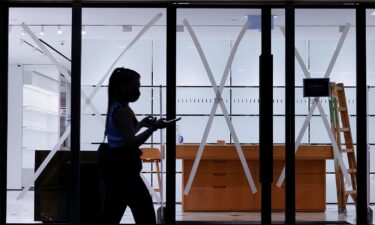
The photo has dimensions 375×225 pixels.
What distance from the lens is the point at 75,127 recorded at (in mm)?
5836

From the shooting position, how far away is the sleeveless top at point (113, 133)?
13.3 feet

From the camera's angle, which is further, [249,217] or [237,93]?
[237,93]

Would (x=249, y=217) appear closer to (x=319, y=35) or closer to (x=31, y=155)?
(x=319, y=35)

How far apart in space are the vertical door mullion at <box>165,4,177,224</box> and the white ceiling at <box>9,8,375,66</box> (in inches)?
65.7

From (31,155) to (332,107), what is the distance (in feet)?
26.2

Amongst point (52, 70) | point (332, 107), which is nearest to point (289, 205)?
point (332, 107)

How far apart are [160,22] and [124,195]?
15.9 ft

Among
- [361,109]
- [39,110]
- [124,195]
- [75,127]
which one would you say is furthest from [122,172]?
[39,110]

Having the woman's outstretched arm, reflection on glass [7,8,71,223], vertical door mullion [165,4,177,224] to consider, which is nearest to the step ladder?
vertical door mullion [165,4,177,224]

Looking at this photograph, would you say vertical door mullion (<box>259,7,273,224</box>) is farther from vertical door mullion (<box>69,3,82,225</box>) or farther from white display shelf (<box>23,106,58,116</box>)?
white display shelf (<box>23,106,58,116</box>)

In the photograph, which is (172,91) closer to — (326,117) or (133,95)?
(133,95)
